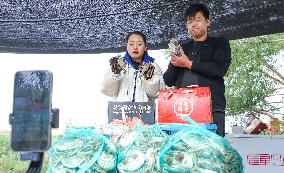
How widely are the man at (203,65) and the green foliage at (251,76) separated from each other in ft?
18.3

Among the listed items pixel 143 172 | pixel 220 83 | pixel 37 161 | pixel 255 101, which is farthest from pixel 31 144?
pixel 255 101

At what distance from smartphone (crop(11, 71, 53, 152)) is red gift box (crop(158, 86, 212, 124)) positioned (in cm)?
95

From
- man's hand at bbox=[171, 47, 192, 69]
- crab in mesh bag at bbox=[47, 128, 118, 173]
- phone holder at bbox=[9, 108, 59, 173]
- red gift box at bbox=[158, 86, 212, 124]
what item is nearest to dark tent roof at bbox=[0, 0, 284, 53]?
man's hand at bbox=[171, 47, 192, 69]

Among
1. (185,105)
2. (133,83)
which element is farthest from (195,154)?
(133,83)

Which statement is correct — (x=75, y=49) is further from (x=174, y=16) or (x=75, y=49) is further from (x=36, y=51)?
(x=174, y=16)

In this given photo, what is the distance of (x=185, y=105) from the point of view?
2.08 meters

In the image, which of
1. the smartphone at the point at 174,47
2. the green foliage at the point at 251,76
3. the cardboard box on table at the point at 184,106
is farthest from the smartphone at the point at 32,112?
the green foliage at the point at 251,76

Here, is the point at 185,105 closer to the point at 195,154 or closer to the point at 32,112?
the point at 195,154

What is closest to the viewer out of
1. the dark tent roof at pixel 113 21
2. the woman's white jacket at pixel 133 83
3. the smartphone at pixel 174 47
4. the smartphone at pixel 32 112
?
the smartphone at pixel 32 112

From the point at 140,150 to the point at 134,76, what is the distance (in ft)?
4.56

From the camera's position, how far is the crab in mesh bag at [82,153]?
1569mm

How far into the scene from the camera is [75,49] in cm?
533

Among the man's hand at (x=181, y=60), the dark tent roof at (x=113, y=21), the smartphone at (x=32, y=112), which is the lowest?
the smartphone at (x=32, y=112)

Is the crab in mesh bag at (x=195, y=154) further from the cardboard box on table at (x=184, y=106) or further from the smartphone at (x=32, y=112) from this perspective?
the smartphone at (x=32, y=112)
